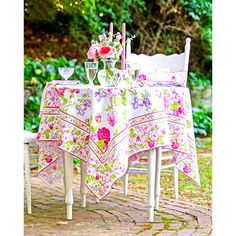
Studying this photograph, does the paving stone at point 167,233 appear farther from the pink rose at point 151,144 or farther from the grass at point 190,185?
the grass at point 190,185

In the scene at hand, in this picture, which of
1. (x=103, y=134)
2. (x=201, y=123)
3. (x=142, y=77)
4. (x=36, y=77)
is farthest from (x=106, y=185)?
(x=201, y=123)

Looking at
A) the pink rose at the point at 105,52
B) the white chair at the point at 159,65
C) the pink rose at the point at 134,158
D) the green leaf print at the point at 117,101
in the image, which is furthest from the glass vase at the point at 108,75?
the pink rose at the point at 134,158

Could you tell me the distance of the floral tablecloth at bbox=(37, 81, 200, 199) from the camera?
142 inches

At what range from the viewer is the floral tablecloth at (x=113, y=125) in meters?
3.60

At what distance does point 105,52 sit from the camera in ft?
12.6

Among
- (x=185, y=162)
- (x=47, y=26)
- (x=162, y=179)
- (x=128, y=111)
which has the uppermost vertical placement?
(x=47, y=26)

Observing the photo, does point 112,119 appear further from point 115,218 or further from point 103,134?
point 115,218

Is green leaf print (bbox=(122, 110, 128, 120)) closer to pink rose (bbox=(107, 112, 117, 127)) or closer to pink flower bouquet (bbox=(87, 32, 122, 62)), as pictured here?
pink rose (bbox=(107, 112, 117, 127))

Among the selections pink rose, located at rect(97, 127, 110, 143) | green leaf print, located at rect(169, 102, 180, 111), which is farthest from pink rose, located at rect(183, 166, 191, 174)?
pink rose, located at rect(97, 127, 110, 143)

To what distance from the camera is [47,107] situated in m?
3.90
